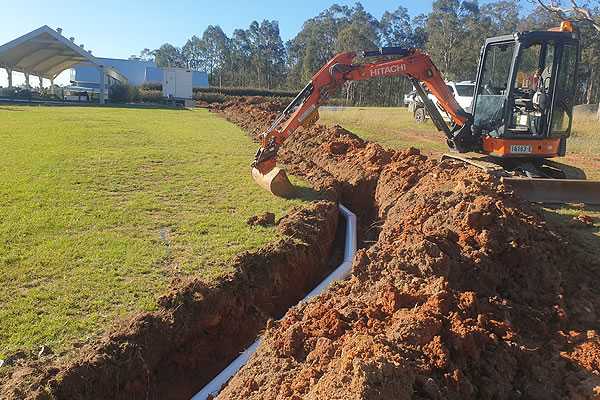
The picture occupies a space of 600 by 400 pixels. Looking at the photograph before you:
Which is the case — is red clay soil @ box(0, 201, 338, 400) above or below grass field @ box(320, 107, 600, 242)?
below

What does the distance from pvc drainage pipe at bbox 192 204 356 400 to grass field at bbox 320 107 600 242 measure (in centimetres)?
315

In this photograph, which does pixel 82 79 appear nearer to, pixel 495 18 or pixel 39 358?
pixel 495 18

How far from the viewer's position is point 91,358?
4.12 m

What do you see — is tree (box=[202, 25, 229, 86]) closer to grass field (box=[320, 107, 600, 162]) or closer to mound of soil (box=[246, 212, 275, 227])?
grass field (box=[320, 107, 600, 162])

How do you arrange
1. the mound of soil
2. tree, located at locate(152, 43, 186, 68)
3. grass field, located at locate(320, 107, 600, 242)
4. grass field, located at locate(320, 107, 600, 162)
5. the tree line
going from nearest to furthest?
the mound of soil, grass field, located at locate(320, 107, 600, 242), grass field, located at locate(320, 107, 600, 162), the tree line, tree, located at locate(152, 43, 186, 68)

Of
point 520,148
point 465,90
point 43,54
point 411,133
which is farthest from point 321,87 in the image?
point 43,54

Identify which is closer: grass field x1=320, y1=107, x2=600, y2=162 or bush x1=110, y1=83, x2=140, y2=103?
grass field x1=320, y1=107, x2=600, y2=162

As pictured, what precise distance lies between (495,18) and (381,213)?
53.2 m

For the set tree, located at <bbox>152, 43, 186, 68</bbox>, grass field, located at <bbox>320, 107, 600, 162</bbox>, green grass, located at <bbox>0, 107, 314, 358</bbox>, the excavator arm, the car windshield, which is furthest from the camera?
tree, located at <bbox>152, 43, 186, 68</bbox>

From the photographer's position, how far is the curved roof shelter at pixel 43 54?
34188 millimetres

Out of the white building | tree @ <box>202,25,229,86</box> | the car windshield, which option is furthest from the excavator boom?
tree @ <box>202,25,229,86</box>

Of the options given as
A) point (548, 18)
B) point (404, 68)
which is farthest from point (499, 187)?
point (548, 18)

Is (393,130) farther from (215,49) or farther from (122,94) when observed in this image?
(215,49)

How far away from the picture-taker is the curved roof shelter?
3419 cm
